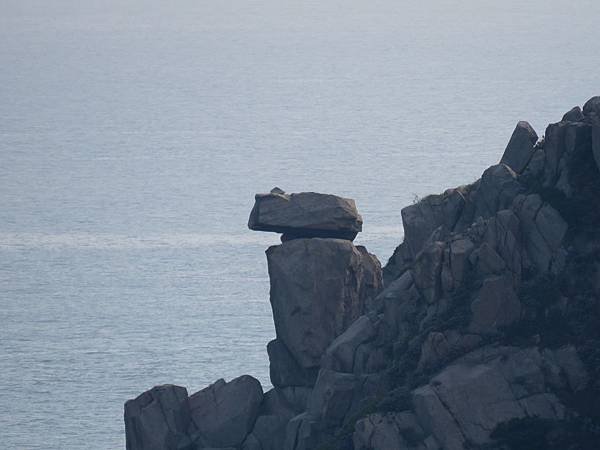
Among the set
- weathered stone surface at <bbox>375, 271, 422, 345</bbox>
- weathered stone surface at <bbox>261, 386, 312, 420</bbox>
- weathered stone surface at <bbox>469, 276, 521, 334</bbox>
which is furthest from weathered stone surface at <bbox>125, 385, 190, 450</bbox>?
weathered stone surface at <bbox>469, 276, 521, 334</bbox>

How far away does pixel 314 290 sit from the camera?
10075 cm

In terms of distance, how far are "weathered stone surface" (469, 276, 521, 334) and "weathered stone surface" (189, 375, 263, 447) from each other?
15367 mm

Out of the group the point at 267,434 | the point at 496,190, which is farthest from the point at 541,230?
the point at 267,434

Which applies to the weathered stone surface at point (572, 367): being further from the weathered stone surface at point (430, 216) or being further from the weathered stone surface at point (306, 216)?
the weathered stone surface at point (306, 216)

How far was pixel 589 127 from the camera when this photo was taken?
303 feet

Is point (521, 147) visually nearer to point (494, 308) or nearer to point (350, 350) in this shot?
point (494, 308)

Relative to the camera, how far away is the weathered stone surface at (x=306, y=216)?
102m

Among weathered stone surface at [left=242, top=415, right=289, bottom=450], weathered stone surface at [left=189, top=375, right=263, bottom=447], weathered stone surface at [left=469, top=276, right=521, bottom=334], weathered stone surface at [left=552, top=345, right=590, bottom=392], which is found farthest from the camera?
weathered stone surface at [left=189, top=375, right=263, bottom=447]

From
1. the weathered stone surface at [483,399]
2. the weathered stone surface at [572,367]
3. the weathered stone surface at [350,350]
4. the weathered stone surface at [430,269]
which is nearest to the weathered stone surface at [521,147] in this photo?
the weathered stone surface at [430,269]

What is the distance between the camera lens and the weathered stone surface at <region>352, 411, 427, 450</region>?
86.8m

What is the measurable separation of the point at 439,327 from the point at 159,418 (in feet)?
57.0

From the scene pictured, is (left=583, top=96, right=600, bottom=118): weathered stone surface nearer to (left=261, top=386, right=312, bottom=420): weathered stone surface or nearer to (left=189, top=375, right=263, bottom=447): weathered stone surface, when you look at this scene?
(left=261, top=386, right=312, bottom=420): weathered stone surface

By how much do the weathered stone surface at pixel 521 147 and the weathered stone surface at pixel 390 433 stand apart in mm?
15150

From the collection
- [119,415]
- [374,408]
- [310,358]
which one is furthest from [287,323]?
[119,415]
